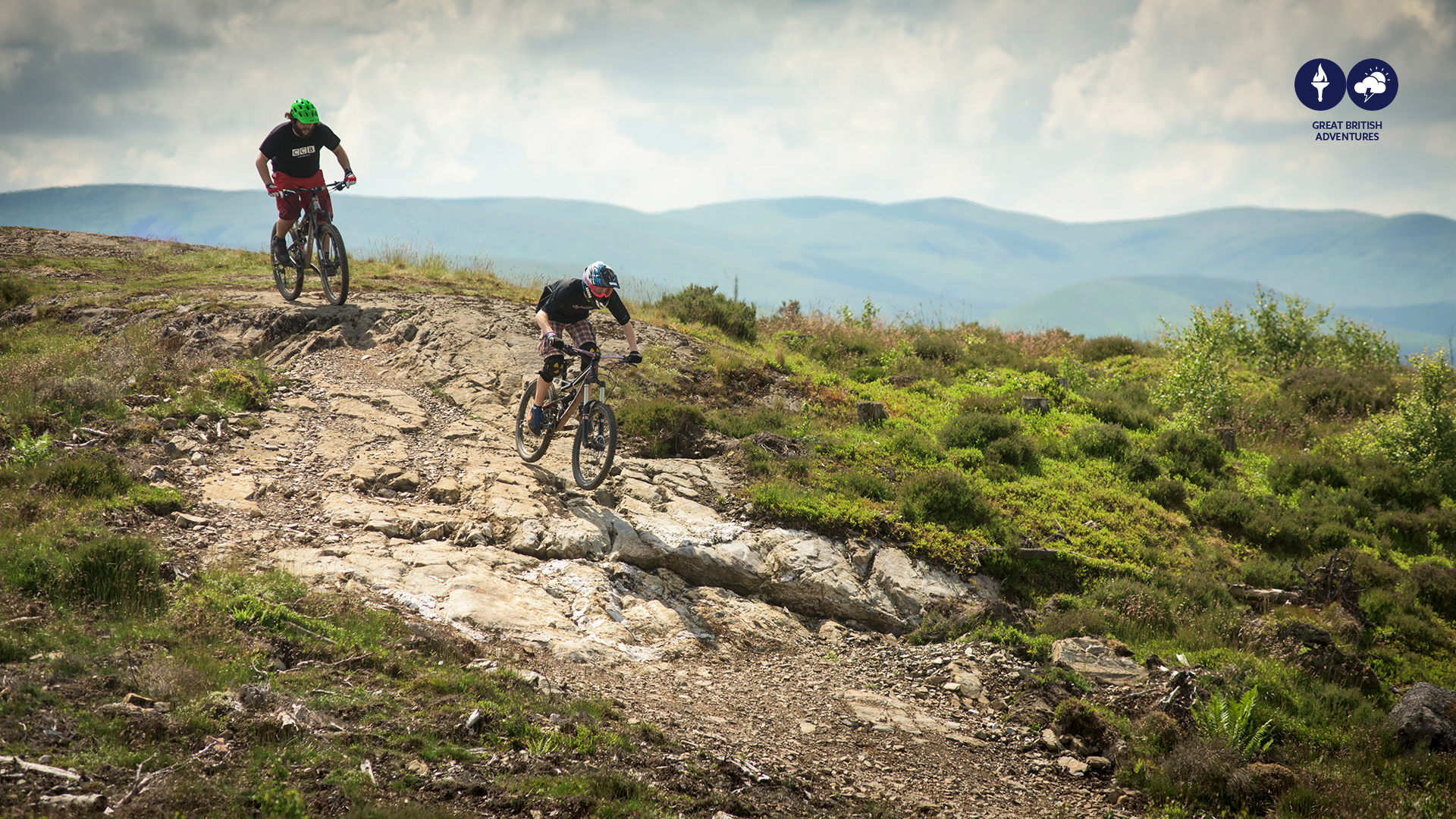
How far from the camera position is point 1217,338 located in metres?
22.4

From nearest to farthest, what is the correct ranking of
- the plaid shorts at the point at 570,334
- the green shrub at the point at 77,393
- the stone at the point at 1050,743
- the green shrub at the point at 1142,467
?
the stone at the point at 1050,743 < the green shrub at the point at 77,393 < the plaid shorts at the point at 570,334 < the green shrub at the point at 1142,467

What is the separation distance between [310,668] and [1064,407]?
52.9 ft

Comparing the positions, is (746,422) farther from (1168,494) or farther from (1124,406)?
(1124,406)

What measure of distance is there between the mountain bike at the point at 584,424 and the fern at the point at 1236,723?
756cm

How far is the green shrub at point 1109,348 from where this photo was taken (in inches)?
891

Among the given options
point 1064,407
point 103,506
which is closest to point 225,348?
point 103,506

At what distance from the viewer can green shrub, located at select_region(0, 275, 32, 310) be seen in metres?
15.3

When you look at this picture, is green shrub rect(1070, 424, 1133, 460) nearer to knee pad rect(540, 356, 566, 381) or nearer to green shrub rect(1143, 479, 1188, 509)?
green shrub rect(1143, 479, 1188, 509)

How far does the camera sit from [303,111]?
13.3 m

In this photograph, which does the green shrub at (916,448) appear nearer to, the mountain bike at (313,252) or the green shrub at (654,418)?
the green shrub at (654,418)

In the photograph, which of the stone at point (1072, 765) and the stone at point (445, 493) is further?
the stone at point (445, 493)

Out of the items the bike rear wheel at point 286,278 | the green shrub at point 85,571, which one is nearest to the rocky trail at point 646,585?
the green shrub at point 85,571

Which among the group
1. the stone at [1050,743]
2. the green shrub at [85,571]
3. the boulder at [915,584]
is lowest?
the stone at [1050,743]

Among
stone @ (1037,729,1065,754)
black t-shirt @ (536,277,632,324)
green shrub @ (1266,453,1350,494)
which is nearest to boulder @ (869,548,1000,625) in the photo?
stone @ (1037,729,1065,754)
